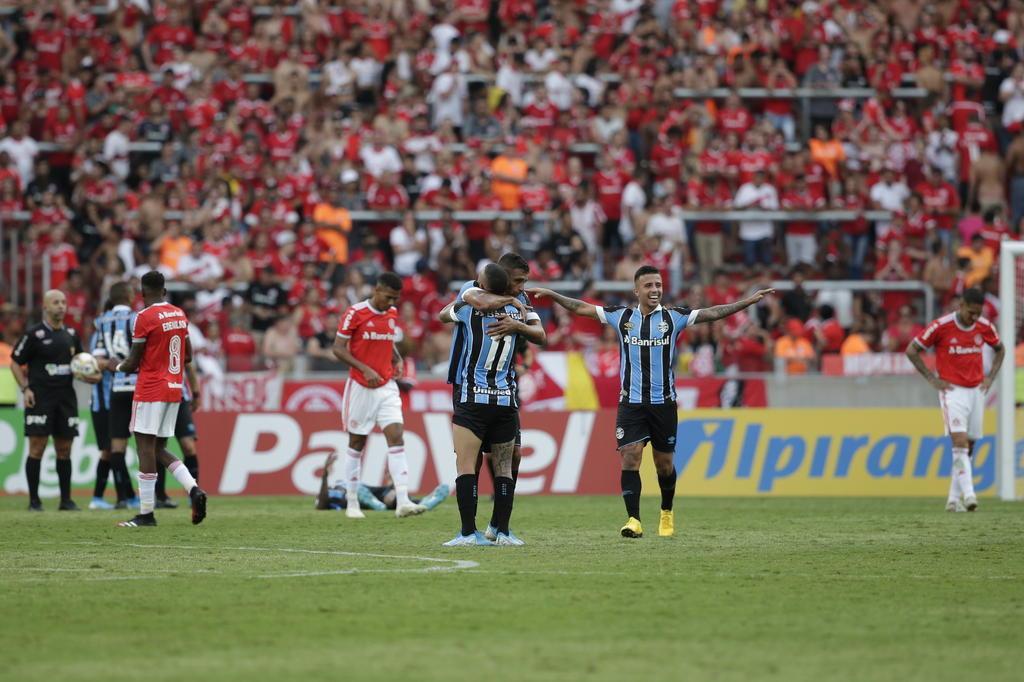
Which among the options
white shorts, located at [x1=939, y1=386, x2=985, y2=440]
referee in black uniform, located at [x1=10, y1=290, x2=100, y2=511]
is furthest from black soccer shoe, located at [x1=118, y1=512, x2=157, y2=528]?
white shorts, located at [x1=939, y1=386, x2=985, y2=440]

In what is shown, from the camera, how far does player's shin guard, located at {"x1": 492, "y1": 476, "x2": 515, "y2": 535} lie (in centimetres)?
1383

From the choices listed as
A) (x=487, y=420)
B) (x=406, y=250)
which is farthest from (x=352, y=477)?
(x=406, y=250)

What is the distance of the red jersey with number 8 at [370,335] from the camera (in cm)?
1736

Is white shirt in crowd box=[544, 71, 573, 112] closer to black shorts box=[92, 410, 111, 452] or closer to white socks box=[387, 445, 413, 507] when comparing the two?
black shorts box=[92, 410, 111, 452]

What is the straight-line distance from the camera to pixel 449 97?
32.6 metres

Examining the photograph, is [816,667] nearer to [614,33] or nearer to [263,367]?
[263,367]

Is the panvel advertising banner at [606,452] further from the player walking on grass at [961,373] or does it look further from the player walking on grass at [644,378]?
the player walking on grass at [644,378]

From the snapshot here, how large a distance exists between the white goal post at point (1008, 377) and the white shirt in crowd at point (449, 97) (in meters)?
13.4

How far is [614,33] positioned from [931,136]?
6.73 m

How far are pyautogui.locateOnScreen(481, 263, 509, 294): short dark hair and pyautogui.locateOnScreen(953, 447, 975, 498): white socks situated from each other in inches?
325

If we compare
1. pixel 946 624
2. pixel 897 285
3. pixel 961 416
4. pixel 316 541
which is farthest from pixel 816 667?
pixel 897 285

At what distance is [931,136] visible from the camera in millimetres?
32531

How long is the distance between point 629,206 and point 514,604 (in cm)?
2127

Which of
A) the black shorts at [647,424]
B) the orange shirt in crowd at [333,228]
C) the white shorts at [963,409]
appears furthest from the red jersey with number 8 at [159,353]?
the orange shirt in crowd at [333,228]
